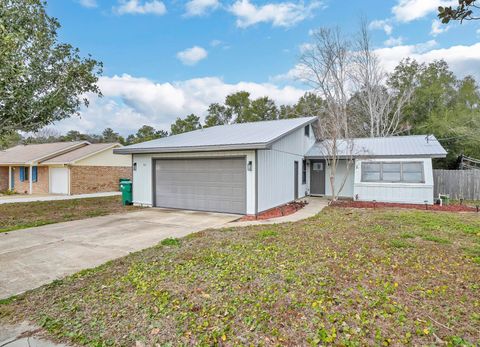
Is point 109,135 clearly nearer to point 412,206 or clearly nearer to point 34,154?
point 34,154

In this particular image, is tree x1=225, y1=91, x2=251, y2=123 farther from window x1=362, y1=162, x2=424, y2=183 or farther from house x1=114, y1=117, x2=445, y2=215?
window x1=362, y1=162, x2=424, y2=183

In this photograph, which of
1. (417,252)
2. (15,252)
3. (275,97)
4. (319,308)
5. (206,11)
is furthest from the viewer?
(275,97)

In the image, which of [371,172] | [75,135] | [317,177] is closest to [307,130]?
[317,177]

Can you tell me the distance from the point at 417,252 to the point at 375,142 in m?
10.3

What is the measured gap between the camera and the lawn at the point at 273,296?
269 cm

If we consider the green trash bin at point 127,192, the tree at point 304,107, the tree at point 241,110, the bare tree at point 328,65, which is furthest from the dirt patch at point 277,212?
the tree at point 241,110

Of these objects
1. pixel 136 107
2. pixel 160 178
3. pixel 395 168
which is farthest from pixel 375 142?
pixel 136 107

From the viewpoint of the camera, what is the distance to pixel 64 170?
18328 millimetres

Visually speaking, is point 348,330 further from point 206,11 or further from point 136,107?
point 136,107

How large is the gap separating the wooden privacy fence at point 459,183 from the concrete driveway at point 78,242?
414 inches

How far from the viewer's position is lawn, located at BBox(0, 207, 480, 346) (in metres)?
2.69

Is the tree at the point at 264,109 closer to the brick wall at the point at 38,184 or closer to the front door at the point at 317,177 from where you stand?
the front door at the point at 317,177

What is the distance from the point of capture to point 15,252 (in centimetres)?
552

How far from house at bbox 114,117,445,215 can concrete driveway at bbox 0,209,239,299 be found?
1024 millimetres
